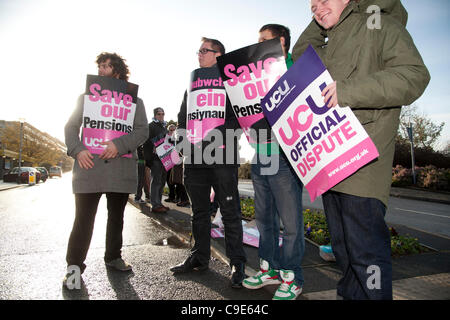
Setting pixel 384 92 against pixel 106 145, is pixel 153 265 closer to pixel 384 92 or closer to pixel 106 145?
pixel 106 145

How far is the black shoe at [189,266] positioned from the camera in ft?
9.22

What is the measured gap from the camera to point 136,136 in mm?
2934

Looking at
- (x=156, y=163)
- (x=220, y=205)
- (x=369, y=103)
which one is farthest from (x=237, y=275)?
(x=156, y=163)

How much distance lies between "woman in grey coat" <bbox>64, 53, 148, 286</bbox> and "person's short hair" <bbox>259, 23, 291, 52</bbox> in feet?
4.96

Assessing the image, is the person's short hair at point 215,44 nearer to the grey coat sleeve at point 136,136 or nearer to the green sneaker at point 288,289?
the grey coat sleeve at point 136,136

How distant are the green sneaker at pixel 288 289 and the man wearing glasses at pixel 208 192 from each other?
45 centimetres

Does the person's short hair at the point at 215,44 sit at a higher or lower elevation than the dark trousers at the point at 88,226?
higher

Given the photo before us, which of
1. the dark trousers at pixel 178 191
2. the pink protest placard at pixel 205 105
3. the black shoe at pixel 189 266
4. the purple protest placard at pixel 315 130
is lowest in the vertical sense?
the black shoe at pixel 189 266

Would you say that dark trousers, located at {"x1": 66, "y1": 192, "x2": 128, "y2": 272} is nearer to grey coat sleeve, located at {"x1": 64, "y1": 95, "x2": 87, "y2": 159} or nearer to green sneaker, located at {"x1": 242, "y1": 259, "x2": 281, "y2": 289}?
grey coat sleeve, located at {"x1": 64, "y1": 95, "x2": 87, "y2": 159}

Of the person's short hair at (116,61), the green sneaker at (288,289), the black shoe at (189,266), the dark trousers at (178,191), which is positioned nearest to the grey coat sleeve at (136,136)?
the person's short hair at (116,61)

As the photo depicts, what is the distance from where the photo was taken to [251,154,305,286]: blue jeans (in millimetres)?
2298

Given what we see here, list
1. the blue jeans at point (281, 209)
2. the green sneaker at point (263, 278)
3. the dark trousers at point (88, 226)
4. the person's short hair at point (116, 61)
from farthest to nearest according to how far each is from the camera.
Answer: the person's short hair at point (116, 61)
the dark trousers at point (88, 226)
the green sneaker at point (263, 278)
the blue jeans at point (281, 209)

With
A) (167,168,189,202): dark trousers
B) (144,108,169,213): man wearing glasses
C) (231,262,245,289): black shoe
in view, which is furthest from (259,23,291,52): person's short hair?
(167,168,189,202): dark trousers

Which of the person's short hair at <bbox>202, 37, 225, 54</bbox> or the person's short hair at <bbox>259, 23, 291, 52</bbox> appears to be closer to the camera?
the person's short hair at <bbox>259, 23, 291, 52</bbox>
